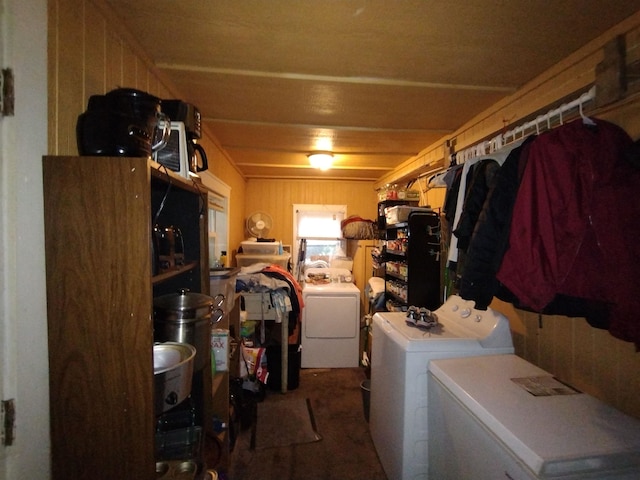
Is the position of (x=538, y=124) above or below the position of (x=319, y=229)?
above

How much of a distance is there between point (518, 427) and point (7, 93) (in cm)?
161

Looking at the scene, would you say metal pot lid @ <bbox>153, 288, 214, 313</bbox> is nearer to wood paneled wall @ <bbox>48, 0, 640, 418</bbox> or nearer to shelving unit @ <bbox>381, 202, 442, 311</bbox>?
wood paneled wall @ <bbox>48, 0, 640, 418</bbox>

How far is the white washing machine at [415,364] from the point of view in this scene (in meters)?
1.41

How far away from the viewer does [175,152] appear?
3.54ft

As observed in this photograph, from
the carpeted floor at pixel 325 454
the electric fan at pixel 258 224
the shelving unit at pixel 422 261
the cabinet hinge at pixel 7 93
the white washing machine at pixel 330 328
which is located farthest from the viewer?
the electric fan at pixel 258 224

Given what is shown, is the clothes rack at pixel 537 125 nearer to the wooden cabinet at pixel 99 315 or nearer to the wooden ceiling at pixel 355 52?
the wooden ceiling at pixel 355 52

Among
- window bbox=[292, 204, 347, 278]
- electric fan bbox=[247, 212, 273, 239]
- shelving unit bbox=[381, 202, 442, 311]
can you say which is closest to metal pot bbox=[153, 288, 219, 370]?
shelving unit bbox=[381, 202, 442, 311]

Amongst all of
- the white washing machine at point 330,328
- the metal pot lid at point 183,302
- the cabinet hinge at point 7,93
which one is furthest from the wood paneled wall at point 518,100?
the white washing machine at point 330,328

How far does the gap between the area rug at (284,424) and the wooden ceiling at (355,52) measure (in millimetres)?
2256

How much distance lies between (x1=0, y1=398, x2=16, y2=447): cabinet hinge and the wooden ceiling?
4.04 feet

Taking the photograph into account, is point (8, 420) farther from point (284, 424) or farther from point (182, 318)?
point (284, 424)

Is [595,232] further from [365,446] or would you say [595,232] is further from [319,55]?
[365,446]

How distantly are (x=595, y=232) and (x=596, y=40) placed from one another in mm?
818

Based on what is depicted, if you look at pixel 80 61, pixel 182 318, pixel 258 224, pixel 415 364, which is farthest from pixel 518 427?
pixel 258 224
